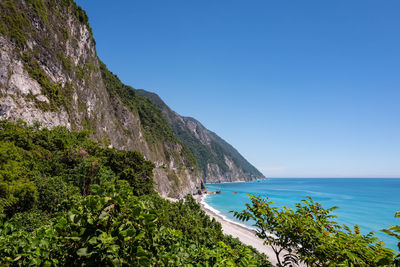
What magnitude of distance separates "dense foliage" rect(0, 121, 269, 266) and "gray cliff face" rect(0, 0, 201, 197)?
16.3ft

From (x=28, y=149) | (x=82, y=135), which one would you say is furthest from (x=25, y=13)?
(x=28, y=149)

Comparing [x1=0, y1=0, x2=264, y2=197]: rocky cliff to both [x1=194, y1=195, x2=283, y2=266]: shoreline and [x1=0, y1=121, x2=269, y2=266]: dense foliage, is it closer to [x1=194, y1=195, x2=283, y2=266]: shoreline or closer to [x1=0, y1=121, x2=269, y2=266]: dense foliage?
[x1=0, y1=121, x2=269, y2=266]: dense foliage

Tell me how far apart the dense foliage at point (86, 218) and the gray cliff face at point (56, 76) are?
498 centimetres

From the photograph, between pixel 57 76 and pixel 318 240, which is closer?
pixel 318 240

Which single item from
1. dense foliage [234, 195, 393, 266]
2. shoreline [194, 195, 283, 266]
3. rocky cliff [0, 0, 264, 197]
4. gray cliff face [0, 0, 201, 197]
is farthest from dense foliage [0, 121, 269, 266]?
shoreline [194, 195, 283, 266]

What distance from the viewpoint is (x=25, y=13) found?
30984 mm

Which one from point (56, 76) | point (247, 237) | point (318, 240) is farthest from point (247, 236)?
point (56, 76)

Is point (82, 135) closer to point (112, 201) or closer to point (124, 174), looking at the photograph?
point (124, 174)

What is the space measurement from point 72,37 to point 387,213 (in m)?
92.1

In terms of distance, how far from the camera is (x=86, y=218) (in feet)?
5.62

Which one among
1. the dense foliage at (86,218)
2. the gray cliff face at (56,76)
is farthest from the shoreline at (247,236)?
the gray cliff face at (56,76)

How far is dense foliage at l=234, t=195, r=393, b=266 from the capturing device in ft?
6.97

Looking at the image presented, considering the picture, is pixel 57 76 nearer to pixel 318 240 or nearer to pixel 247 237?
pixel 318 240

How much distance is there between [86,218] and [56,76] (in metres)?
43.0
